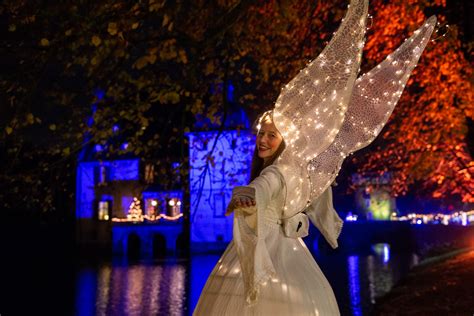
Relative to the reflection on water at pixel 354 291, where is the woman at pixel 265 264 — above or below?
above

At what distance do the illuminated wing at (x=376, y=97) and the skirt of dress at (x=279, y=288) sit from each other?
3.15 ft

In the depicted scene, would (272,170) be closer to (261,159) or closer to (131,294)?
(261,159)

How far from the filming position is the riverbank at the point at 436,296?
35.0ft

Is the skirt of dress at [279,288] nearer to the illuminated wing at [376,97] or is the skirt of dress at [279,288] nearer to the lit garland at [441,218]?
the illuminated wing at [376,97]

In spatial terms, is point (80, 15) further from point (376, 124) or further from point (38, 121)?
point (376, 124)

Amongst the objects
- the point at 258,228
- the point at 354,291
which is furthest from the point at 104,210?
the point at 258,228

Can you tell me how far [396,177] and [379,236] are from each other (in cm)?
3380

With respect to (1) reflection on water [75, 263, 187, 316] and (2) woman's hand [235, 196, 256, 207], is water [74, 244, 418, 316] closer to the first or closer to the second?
(1) reflection on water [75, 263, 187, 316]

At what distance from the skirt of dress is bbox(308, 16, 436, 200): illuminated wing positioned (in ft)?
3.15

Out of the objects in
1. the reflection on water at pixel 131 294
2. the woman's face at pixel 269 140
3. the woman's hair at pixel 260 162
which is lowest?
the reflection on water at pixel 131 294

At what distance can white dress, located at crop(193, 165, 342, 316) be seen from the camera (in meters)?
4.08

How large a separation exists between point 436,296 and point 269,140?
9.12 meters

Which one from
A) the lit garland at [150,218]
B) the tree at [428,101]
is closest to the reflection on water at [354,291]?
the tree at [428,101]

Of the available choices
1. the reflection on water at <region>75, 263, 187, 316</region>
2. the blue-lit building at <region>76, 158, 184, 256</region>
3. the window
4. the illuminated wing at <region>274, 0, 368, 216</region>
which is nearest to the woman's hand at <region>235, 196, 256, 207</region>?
the illuminated wing at <region>274, 0, 368, 216</region>
